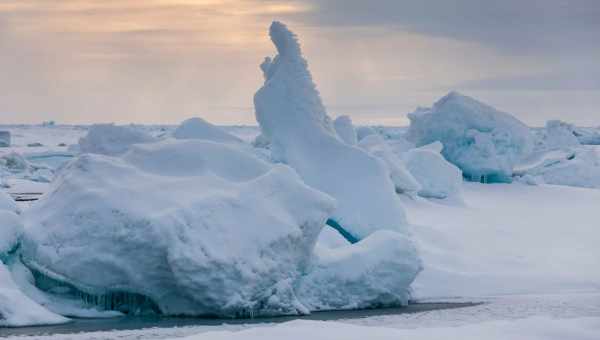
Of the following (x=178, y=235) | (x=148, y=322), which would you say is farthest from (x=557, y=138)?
(x=148, y=322)

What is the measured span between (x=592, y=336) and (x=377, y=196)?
30.4 feet

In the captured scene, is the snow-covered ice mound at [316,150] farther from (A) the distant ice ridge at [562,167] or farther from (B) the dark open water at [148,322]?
(A) the distant ice ridge at [562,167]

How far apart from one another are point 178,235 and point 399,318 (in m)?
3.65

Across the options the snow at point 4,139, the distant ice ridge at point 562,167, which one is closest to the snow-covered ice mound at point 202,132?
the distant ice ridge at point 562,167

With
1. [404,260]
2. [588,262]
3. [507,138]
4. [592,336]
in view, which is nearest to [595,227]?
[588,262]

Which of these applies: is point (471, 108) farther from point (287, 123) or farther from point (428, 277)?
point (428, 277)

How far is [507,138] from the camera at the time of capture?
114 feet

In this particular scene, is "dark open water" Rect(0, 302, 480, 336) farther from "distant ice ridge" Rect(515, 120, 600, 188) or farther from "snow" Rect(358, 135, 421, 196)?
"distant ice ridge" Rect(515, 120, 600, 188)

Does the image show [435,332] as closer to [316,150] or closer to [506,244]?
[316,150]

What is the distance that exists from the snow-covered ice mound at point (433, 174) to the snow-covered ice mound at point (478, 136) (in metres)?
4.95

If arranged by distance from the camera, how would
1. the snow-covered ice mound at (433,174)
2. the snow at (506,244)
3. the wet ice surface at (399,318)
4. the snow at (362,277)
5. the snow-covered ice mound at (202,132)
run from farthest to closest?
the snow-covered ice mound at (433,174) → the snow-covered ice mound at (202,132) → the snow at (506,244) → the snow at (362,277) → the wet ice surface at (399,318)

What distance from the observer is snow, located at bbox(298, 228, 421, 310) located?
15969mm

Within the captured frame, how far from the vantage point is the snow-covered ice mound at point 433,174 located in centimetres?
2989

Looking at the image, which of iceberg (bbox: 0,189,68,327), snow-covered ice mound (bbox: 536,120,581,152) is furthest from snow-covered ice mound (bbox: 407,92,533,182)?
iceberg (bbox: 0,189,68,327)
